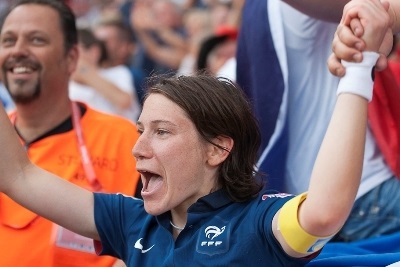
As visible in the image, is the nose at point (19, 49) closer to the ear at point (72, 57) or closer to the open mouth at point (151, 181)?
the ear at point (72, 57)

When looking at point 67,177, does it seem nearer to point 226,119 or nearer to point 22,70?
point 22,70

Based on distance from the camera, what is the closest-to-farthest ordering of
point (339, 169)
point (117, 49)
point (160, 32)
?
point (339, 169)
point (117, 49)
point (160, 32)

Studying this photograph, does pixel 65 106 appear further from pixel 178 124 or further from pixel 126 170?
pixel 178 124

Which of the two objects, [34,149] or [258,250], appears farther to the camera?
[34,149]

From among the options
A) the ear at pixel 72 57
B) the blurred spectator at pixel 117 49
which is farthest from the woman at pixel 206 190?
the blurred spectator at pixel 117 49

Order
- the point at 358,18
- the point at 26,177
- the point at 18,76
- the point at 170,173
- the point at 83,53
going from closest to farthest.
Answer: the point at 358,18, the point at 170,173, the point at 26,177, the point at 18,76, the point at 83,53

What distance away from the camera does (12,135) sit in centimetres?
270

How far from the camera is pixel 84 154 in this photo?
3.46m

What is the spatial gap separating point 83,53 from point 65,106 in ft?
10.1

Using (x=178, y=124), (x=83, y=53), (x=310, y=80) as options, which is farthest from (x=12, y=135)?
(x=83, y=53)

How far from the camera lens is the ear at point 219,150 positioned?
2.51 metres

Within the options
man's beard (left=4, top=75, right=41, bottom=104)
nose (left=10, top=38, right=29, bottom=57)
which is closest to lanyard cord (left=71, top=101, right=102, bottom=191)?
man's beard (left=4, top=75, right=41, bottom=104)

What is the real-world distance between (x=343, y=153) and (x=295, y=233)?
0.75 ft

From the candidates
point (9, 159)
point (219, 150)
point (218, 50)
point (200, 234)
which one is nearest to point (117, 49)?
point (218, 50)
